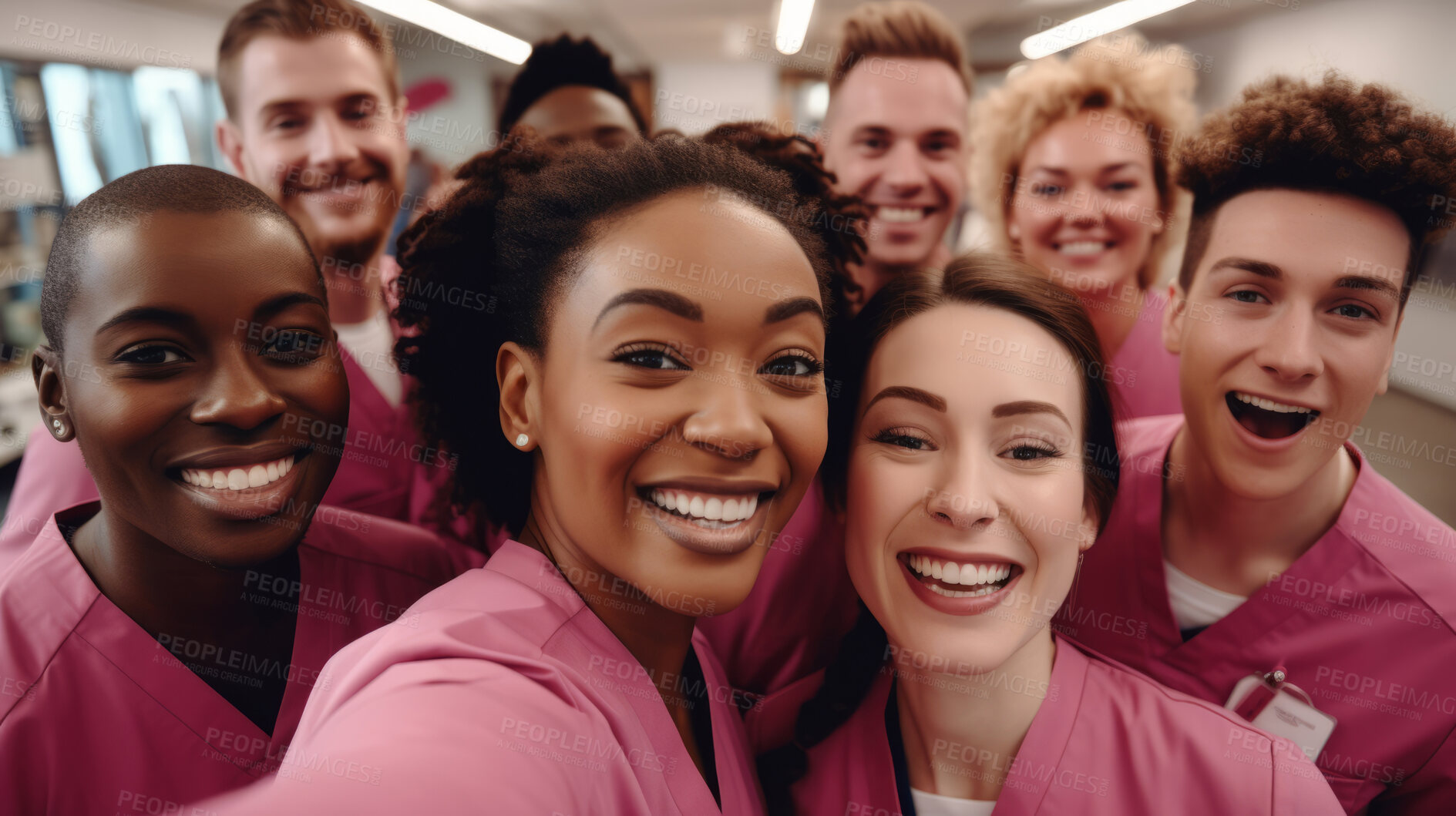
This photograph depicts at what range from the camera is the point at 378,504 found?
1.65 m

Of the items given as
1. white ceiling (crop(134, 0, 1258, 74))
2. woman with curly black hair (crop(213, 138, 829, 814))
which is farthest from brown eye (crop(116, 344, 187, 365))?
white ceiling (crop(134, 0, 1258, 74))

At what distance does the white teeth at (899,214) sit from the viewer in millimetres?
2172

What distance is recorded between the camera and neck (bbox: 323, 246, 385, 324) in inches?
73.5

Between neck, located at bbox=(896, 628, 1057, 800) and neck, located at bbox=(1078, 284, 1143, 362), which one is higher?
neck, located at bbox=(1078, 284, 1143, 362)

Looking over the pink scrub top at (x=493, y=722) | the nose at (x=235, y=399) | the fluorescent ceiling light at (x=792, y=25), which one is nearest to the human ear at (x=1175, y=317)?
the pink scrub top at (x=493, y=722)

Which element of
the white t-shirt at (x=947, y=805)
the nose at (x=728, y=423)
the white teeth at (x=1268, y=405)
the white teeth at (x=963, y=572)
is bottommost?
the white t-shirt at (x=947, y=805)

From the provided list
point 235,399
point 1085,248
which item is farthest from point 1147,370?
point 235,399

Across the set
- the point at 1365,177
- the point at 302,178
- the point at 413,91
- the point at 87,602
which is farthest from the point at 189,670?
the point at 413,91

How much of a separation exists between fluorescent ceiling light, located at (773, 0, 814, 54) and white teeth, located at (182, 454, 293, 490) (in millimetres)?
2595

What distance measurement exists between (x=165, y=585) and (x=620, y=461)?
0.68 meters

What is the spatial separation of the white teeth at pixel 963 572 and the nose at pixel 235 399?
88 centimetres

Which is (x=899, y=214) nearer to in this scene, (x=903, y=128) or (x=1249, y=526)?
(x=903, y=128)

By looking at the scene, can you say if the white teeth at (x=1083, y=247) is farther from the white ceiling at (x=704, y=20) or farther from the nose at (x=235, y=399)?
the nose at (x=235, y=399)

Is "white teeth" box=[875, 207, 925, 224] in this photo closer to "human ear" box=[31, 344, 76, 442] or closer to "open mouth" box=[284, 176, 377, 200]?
"open mouth" box=[284, 176, 377, 200]
